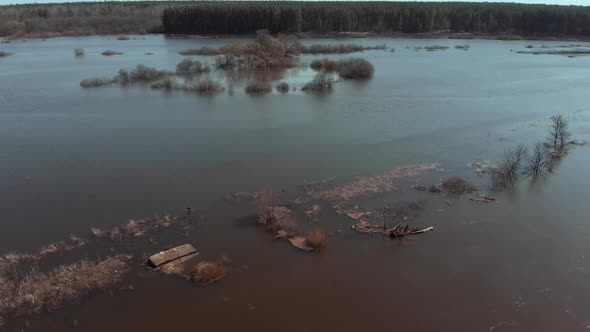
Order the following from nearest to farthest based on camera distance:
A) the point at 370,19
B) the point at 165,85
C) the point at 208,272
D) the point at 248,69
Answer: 1. the point at 208,272
2. the point at 165,85
3. the point at 248,69
4. the point at 370,19

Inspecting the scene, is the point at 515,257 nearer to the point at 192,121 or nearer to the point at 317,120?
the point at 317,120

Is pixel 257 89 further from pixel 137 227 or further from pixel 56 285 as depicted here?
pixel 56 285

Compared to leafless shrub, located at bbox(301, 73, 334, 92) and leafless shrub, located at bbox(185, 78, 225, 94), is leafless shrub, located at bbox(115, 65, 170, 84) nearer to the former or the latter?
leafless shrub, located at bbox(185, 78, 225, 94)

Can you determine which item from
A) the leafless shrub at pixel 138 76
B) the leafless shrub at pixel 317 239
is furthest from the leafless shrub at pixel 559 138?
the leafless shrub at pixel 138 76

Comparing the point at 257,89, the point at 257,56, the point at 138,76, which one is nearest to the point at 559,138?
the point at 257,89

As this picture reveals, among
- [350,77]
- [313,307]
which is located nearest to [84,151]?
[313,307]

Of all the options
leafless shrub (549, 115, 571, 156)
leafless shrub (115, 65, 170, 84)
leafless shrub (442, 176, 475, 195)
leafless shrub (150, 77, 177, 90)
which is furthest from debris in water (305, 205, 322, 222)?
leafless shrub (115, 65, 170, 84)
